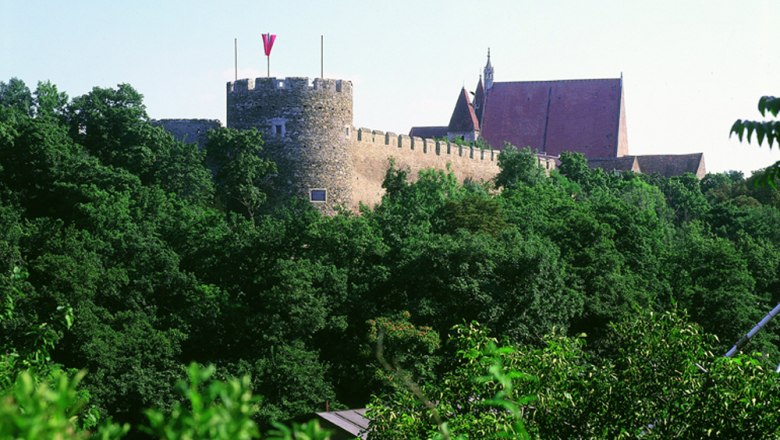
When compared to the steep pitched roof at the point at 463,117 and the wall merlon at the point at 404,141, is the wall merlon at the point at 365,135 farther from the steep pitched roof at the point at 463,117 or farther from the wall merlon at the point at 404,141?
the steep pitched roof at the point at 463,117

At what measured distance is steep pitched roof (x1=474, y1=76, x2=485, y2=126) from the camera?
185 feet

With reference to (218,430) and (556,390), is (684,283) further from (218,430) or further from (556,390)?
(218,430)

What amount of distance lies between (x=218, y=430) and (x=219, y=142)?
2268cm

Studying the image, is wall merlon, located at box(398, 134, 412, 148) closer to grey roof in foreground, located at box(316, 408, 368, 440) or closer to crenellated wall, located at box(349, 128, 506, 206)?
crenellated wall, located at box(349, 128, 506, 206)

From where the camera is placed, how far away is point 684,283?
2770 cm

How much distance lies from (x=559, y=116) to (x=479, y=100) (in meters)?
4.33

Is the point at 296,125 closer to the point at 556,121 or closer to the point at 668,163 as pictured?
the point at 556,121

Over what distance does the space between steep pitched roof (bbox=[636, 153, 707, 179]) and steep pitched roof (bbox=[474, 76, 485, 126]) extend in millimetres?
7642

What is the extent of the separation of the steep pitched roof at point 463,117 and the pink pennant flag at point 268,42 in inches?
1097

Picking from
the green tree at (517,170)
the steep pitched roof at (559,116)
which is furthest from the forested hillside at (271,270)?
the steep pitched roof at (559,116)

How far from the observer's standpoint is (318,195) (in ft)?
85.5

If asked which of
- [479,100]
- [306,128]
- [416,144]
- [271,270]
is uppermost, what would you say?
[479,100]

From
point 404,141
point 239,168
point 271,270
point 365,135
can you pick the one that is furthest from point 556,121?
point 271,270

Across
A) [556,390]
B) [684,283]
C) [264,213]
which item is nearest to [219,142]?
[264,213]
